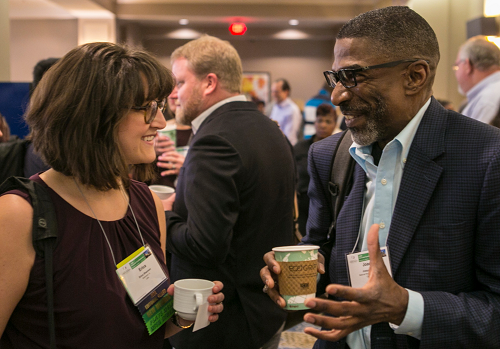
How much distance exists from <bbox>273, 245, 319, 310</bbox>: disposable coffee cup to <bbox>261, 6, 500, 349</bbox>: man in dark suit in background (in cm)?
3

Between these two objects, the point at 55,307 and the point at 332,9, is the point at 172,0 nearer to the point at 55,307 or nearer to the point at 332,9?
the point at 332,9

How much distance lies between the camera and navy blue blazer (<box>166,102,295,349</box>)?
186 centimetres

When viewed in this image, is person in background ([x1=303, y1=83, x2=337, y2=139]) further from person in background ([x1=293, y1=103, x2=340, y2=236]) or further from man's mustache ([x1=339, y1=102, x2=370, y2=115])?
man's mustache ([x1=339, y1=102, x2=370, y2=115])

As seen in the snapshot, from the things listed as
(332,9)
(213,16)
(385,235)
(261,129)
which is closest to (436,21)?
(332,9)

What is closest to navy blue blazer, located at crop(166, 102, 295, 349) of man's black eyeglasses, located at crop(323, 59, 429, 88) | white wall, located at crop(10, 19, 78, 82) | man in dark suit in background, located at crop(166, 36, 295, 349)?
man in dark suit in background, located at crop(166, 36, 295, 349)

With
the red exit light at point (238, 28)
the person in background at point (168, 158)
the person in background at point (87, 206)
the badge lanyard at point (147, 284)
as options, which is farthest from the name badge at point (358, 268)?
the red exit light at point (238, 28)

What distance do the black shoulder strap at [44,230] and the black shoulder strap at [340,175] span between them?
0.88 metres

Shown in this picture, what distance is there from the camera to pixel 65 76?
1.32 meters

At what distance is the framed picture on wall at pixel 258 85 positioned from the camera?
45.3ft

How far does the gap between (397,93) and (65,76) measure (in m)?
0.99

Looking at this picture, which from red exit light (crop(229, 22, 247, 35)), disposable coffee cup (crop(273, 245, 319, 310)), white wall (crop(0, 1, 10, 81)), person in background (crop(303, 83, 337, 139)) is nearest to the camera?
disposable coffee cup (crop(273, 245, 319, 310))

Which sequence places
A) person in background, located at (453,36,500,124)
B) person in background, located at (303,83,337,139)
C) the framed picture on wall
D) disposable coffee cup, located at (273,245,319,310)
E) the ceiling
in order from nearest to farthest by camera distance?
disposable coffee cup, located at (273,245,319,310) < person in background, located at (453,36,500,124) < person in background, located at (303,83,337,139) < the ceiling < the framed picture on wall

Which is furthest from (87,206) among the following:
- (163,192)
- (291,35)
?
(291,35)

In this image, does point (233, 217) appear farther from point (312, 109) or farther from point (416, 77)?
point (312, 109)
